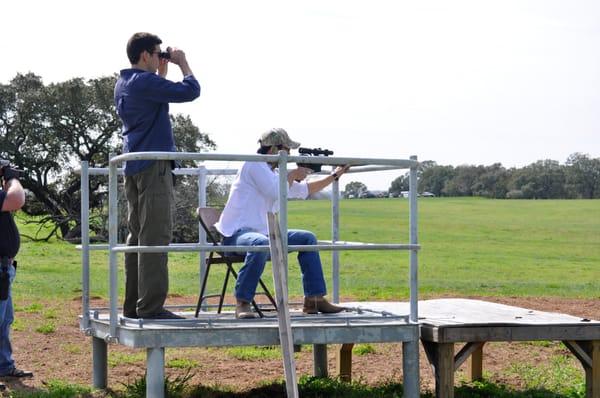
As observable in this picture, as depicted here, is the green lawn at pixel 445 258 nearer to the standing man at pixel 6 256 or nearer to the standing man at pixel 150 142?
the standing man at pixel 6 256

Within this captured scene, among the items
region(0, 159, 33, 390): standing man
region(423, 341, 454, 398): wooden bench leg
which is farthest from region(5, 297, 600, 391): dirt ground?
region(423, 341, 454, 398): wooden bench leg

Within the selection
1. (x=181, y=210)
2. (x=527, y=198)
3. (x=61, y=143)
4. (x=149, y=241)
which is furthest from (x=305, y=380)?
(x=527, y=198)

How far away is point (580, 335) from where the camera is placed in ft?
30.0

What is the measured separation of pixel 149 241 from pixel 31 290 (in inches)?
446

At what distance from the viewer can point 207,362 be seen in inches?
439

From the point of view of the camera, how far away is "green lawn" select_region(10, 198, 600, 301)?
808 inches

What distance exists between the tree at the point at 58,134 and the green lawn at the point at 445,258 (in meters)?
2.05

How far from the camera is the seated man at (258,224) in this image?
8.44 m

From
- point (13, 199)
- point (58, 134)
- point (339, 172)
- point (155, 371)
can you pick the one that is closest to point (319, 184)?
point (339, 172)

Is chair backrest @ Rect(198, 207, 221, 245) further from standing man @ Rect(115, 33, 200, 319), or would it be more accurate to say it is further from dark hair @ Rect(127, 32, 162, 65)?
dark hair @ Rect(127, 32, 162, 65)

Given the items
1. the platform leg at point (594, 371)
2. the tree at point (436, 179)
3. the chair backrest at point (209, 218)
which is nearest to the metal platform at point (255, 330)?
the chair backrest at point (209, 218)

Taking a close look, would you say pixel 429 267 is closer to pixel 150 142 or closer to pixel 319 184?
pixel 319 184

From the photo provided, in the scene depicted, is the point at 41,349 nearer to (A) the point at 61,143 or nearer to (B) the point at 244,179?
(B) the point at 244,179

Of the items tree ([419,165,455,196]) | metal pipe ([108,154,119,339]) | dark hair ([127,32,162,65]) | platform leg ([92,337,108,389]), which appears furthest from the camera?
tree ([419,165,455,196])
